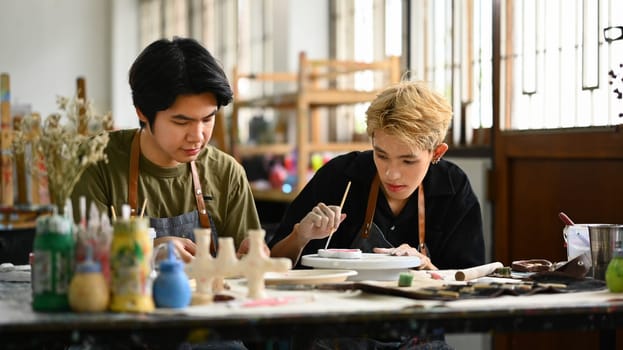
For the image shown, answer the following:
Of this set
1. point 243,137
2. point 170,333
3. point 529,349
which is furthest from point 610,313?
point 243,137

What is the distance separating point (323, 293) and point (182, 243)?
19.5 inches

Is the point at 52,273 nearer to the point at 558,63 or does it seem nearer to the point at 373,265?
the point at 373,265

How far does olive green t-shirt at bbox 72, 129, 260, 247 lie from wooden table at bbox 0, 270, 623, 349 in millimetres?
694

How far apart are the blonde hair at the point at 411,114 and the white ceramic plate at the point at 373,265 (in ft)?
1.38

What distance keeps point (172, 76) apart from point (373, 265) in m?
0.72

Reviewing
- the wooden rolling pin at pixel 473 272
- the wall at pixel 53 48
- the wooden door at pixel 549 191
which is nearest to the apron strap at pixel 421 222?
the wooden rolling pin at pixel 473 272

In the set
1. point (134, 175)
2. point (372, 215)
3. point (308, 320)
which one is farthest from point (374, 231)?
point (308, 320)

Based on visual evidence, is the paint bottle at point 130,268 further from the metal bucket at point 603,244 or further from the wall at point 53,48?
the wall at point 53,48

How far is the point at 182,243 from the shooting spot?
2418mm

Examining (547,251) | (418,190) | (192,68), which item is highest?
(192,68)

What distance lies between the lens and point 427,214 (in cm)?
289

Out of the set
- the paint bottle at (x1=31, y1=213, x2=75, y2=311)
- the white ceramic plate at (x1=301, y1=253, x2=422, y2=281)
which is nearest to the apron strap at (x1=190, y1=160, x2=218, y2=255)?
the white ceramic plate at (x1=301, y1=253, x2=422, y2=281)

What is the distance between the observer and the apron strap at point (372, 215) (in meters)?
2.83

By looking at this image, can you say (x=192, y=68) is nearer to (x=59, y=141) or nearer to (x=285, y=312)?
(x=59, y=141)
